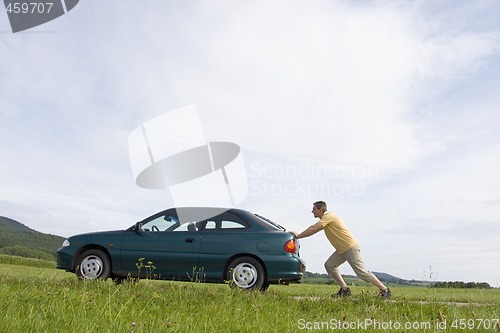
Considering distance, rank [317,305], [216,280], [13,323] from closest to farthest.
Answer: [13,323], [317,305], [216,280]

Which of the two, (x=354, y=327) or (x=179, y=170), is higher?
(x=179, y=170)

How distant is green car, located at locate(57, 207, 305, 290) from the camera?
9.38 m

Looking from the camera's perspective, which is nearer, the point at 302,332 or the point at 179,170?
the point at 302,332

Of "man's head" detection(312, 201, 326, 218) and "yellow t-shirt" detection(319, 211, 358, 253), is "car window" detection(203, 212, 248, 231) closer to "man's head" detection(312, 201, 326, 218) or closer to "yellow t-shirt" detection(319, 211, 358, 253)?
"man's head" detection(312, 201, 326, 218)

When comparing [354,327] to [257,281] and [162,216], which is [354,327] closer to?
[257,281]

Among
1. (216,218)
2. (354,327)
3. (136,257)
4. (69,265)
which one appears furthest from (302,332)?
(69,265)

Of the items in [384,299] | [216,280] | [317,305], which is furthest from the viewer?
[216,280]

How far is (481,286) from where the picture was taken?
18812 millimetres

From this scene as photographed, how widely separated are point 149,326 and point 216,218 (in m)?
4.61

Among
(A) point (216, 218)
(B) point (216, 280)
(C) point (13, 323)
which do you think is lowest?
(C) point (13, 323)

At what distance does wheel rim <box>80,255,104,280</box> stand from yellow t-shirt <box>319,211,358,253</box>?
15.5 feet

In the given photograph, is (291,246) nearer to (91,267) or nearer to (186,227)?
(186,227)

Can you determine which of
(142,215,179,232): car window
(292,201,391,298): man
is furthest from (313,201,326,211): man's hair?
(142,215,179,232): car window

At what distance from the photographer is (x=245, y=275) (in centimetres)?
940
